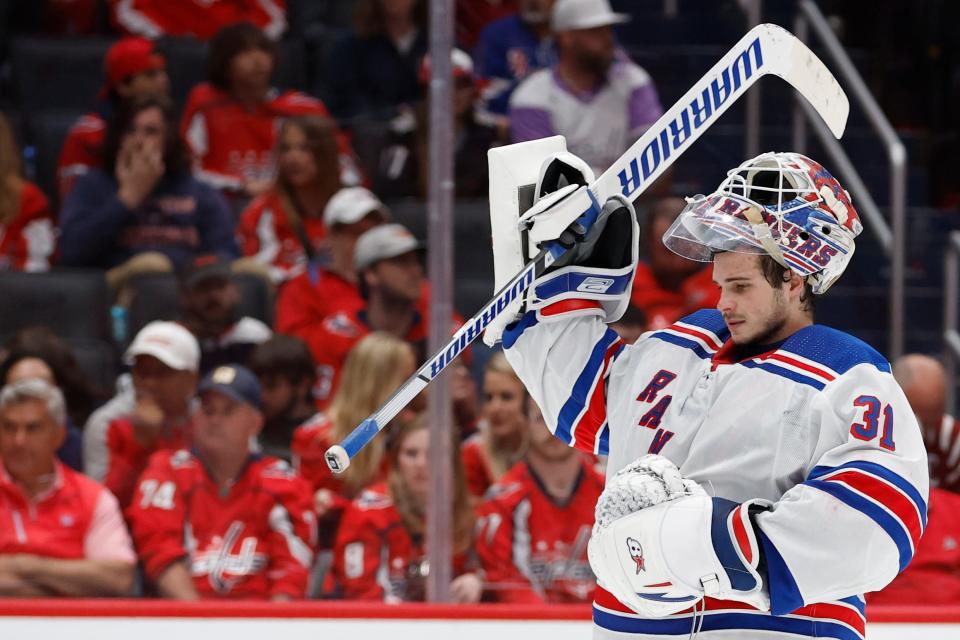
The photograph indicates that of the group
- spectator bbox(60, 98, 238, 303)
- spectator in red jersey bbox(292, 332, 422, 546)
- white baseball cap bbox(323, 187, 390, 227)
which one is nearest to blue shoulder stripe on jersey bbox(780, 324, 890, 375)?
spectator in red jersey bbox(292, 332, 422, 546)

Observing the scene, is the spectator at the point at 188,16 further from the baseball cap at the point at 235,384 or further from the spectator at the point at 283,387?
the baseball cap at the point at 235,384

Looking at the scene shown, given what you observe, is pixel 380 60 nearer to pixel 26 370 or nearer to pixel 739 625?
pixel 26 370

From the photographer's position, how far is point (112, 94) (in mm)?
4344

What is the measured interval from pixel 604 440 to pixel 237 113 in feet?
8.19

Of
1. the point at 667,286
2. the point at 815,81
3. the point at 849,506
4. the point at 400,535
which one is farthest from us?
the point at 667,286

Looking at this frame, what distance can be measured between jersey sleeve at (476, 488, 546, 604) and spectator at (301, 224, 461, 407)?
17.2 inches

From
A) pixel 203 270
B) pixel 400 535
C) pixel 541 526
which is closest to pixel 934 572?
pixel 541 526

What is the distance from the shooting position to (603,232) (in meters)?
2.05

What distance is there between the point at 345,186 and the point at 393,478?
103 centimetres

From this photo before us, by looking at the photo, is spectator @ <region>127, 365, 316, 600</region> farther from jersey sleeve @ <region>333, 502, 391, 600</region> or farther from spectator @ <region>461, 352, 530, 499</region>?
spectator @ <region>461, 352, 530, 499</region>

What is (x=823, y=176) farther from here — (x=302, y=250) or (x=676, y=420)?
(x=302, y=250)

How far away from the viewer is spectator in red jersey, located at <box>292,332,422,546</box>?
125 inches

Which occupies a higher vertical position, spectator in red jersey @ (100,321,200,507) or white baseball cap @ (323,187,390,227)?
white baseball cap @ (323,187,390,227)

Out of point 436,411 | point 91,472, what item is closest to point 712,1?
point 436,411
